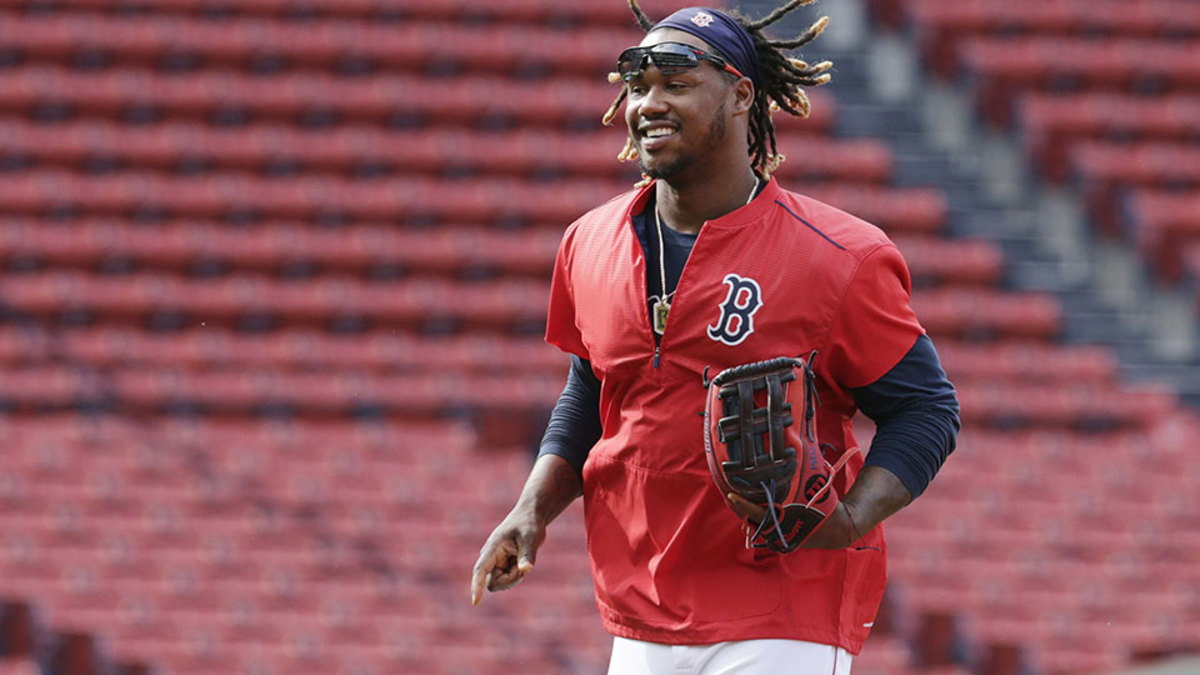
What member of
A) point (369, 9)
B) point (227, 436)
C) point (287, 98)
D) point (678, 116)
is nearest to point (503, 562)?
point (678, 116)

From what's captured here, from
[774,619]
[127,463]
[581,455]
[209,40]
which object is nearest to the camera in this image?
[774,619]

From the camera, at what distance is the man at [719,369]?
2.16 m

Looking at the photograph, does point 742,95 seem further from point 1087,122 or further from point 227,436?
point 1087,122

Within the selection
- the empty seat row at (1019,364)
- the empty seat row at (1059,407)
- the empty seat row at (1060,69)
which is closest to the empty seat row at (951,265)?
the empty seat row at (1019,364)

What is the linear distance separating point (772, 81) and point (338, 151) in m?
6.94

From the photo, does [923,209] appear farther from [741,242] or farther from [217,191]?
[741,242]

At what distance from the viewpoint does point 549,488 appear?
240cm

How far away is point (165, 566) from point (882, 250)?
4329 millimetres

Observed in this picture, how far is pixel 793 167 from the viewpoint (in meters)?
9.08

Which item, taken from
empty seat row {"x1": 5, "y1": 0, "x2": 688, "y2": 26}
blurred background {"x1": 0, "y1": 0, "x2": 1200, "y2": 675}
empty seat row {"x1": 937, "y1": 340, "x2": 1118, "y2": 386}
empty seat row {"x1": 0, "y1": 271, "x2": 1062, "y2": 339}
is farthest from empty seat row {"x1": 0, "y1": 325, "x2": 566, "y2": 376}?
empty seat row {"x1": 5, "y1": 0, "x2": 688, "y2": 26}

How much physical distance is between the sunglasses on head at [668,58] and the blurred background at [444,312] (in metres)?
3.12

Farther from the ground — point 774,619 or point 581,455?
point 581,455

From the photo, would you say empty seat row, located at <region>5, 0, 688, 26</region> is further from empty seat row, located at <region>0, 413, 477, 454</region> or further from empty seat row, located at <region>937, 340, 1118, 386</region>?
empty seat row, located at <region>0, 413, 477, 454</region>

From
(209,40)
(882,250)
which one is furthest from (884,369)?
(209,40)
